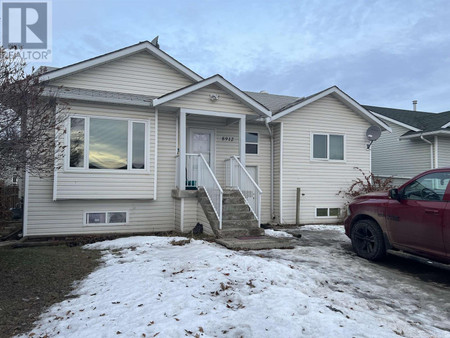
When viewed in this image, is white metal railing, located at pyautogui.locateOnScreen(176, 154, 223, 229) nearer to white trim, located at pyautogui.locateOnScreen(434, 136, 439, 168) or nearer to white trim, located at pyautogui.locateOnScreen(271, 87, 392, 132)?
white trim, located at pyautogui.locateOnScreen(271, 87, 392, 132)

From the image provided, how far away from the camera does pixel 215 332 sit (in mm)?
3324

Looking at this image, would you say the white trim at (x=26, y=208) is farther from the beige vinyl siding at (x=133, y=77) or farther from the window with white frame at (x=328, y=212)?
the window with white frame at (x=328, y=212)

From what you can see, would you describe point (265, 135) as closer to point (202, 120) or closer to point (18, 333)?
point (202, 120)

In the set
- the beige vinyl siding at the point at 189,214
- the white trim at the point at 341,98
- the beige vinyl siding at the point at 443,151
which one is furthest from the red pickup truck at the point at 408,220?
the beige vinyl siding at the point at 443,151

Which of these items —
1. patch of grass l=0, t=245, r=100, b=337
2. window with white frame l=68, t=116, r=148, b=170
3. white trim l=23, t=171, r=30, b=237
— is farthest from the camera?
window with white frame l=68, t=116, r=148, b=170

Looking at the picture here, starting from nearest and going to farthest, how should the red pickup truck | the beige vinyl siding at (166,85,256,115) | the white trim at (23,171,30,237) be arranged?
the red pickup truck < the white trim at (23,171,30,237) < the beige vinyl siding at (166,85,256,115)

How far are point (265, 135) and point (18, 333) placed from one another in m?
9.81

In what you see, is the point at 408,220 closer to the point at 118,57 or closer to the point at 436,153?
the point at 118,57

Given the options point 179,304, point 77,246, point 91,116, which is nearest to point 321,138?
point 91,116

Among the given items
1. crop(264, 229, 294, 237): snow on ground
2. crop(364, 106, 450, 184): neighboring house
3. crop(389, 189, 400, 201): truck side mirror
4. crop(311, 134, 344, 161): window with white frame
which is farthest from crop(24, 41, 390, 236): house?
crop(364, 106, 450, 184): neighboring house

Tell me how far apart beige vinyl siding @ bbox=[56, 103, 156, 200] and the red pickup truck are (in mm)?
5503

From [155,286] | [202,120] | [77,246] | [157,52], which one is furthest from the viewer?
[202,120]

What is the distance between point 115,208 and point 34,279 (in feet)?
13.4

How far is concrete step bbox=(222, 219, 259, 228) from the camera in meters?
8.28
